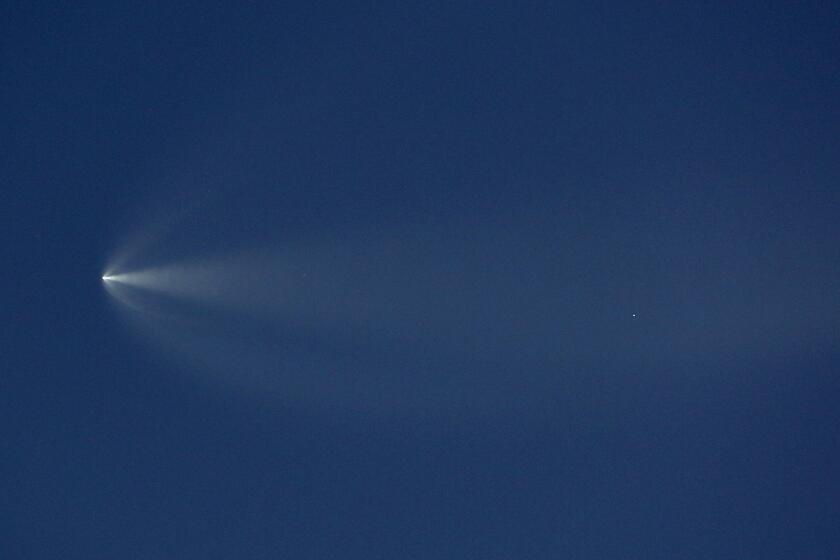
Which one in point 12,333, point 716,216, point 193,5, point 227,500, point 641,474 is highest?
point 193,5

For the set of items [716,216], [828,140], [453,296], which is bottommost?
[453,296]

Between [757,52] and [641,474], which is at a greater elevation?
[757,52]

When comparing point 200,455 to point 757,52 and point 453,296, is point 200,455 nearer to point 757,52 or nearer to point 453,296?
point 453,296

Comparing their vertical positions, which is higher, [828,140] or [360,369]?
[828,140]

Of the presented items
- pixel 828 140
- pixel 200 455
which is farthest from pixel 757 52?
pixel 200 455

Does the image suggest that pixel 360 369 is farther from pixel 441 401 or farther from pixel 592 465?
pixel 592 465

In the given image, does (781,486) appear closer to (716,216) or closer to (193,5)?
(716,216)

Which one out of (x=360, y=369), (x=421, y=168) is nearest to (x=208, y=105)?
(x=421, y=168)

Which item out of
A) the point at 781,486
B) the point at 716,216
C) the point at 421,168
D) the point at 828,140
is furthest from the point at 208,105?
the point at 781,486
